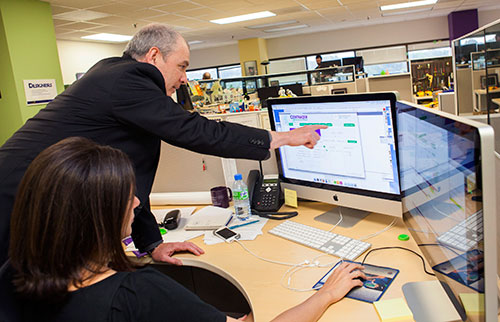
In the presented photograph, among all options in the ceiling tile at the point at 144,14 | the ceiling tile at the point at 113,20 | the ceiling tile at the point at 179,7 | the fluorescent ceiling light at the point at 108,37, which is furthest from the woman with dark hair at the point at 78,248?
the fluorescent ceiling light at the point at 108,37

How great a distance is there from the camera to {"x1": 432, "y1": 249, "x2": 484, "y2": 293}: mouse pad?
0.64 m

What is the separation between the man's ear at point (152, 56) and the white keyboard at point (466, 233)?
1.14m

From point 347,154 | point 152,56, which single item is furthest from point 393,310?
point 152,56

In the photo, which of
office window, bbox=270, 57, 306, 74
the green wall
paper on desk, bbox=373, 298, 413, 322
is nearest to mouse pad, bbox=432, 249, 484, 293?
paper on desk, bbox=373, 298, 413, 322

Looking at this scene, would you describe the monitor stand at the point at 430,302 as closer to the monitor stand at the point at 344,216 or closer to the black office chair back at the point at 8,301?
the monitor stand at the point at 344,216

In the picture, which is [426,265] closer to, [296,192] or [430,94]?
[296,192]

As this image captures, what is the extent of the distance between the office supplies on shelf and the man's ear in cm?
66

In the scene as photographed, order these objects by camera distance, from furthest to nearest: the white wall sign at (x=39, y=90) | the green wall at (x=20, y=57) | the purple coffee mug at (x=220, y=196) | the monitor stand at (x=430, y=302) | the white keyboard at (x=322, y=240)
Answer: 1. the white wall sign at (x=39, y=90)
2. the green wall at (x=20, y=57)
3. the purple coffee mug at (x=220, y=196)
4. the white keyboard at (x=322, y=240)
5. the monitor stand at (x=430, y=302)

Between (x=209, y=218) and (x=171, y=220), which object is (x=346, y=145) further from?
(x=171, y=220)

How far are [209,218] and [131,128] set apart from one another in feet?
1.75

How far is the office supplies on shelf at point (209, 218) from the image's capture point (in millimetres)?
1604

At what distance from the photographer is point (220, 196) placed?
6.04 ft

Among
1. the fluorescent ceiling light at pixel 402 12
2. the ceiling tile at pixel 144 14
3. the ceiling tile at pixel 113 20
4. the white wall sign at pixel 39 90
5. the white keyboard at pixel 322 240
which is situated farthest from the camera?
the fluorescent ceiling light at pixel 402 12

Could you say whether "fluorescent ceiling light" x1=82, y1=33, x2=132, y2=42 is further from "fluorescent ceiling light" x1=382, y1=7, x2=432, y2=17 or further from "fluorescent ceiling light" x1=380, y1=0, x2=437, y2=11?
"fluorescent ceiling light" x1=382, y1=7, x2=432, y2=17
